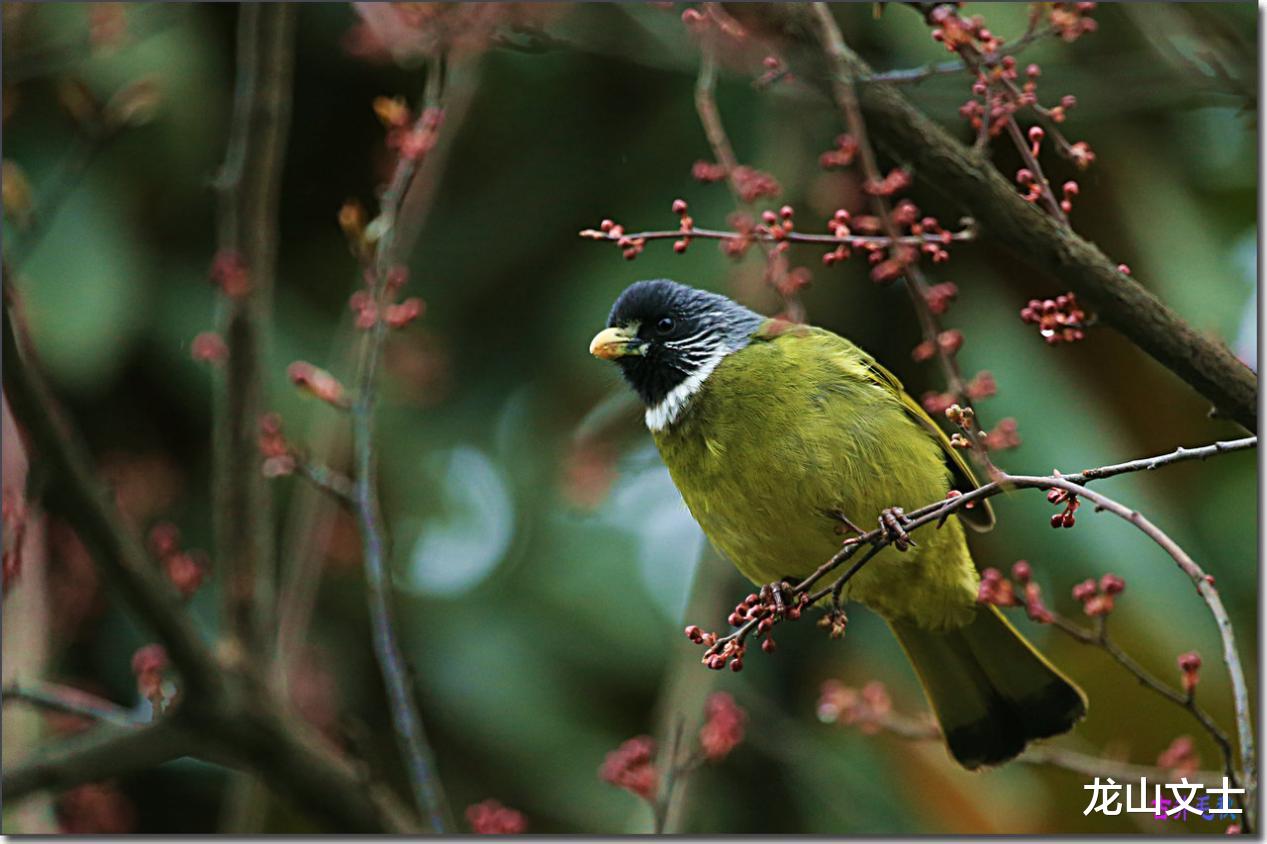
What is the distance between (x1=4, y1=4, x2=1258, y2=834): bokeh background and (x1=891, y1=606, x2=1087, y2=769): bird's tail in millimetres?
243

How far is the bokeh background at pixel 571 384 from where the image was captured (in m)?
2.45

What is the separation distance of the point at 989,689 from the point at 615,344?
2.58 ft

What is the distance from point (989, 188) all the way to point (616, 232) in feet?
1.54

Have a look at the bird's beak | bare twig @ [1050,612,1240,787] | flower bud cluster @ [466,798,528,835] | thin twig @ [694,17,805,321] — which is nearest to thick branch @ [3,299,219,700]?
flower bud cluster @ [466,798,528,835]

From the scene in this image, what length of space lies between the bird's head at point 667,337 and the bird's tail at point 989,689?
0.52 m

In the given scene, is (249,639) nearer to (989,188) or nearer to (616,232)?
(616,232)

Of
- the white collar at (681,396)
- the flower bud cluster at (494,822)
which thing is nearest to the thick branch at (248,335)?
the flower bud cluster at (494,822)

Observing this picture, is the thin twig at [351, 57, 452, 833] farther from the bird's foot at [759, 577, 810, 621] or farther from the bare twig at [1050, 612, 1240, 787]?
the bare twig at [1050, 612, 1240, 787]

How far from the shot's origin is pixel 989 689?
7.01 ft

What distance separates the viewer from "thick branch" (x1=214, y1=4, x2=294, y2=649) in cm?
244

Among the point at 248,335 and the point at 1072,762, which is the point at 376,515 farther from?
the point at 1072,762

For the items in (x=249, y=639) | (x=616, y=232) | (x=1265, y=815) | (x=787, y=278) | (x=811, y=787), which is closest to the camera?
(x=616, y=232)

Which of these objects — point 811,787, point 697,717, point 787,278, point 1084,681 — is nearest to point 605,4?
point 787,278

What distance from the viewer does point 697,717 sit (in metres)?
2.43
